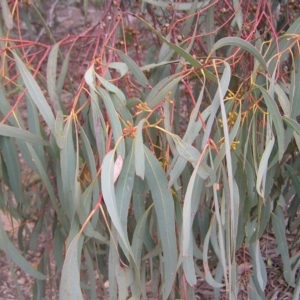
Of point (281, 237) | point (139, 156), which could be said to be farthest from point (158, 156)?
point (281, 237)

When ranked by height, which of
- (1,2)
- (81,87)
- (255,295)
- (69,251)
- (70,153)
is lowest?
(255,295)

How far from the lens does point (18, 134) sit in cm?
95

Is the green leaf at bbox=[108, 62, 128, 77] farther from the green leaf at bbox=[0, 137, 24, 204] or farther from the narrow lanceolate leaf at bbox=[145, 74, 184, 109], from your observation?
the green leaf at bbox=[0, 137, 24, 204]

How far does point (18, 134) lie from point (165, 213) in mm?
303

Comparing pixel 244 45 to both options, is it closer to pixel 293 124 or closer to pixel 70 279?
pixel 293 124

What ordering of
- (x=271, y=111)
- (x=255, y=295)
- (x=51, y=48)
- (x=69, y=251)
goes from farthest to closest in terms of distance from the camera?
(x=255, y=295)
(x=51, y=48)
(x=271, y=111)
(x=69, y=251)

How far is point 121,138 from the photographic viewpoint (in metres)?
0.88

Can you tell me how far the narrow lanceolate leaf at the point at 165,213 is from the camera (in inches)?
35.9

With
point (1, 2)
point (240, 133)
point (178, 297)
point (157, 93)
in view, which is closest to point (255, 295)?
point (178, 297)

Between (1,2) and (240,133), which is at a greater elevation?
(1,2)

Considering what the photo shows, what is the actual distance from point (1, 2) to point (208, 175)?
63cm

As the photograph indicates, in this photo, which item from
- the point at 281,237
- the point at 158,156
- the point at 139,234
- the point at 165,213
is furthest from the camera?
the point at 281,237

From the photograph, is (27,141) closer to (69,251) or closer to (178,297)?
(69,251)

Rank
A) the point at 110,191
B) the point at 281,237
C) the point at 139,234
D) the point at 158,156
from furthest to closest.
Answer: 1. the point at 281,237
2. the point at 158,156
3. the point at 139,234
4. the point at 110,191
